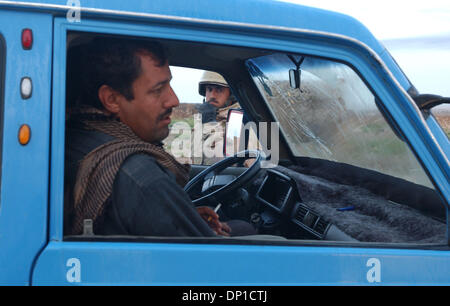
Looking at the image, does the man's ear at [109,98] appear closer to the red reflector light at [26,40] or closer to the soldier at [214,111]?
the red reflector light at [26,40]

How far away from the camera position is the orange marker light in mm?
1321

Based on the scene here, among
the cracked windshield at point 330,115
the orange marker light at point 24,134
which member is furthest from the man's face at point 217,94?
the orange marker light at point 24,134

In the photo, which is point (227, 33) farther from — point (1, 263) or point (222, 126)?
point (222, 126)

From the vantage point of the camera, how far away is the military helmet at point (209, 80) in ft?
9.33

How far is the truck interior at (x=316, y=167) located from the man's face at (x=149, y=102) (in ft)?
0.40

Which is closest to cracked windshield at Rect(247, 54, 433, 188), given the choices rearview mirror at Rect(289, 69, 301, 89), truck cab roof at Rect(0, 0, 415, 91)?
rearview mirror at Rect(289, 69, 301, 89)

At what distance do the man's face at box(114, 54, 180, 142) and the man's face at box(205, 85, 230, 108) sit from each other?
1.30 metres

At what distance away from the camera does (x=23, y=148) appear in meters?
1.32

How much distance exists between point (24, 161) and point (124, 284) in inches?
16.1

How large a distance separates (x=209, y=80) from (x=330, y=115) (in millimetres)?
800

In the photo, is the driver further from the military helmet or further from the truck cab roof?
the military helmet

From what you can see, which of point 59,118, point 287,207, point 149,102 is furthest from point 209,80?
point 59,118

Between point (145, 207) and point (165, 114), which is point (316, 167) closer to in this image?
point (165, 114)

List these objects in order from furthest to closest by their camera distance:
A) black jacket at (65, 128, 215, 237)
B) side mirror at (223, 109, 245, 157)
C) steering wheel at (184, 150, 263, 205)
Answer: side mirror at (223, 109, 245, 157)
steering wheel at (184, 150, 263, 205)
black jacket at (65, 128, 215, 237)
